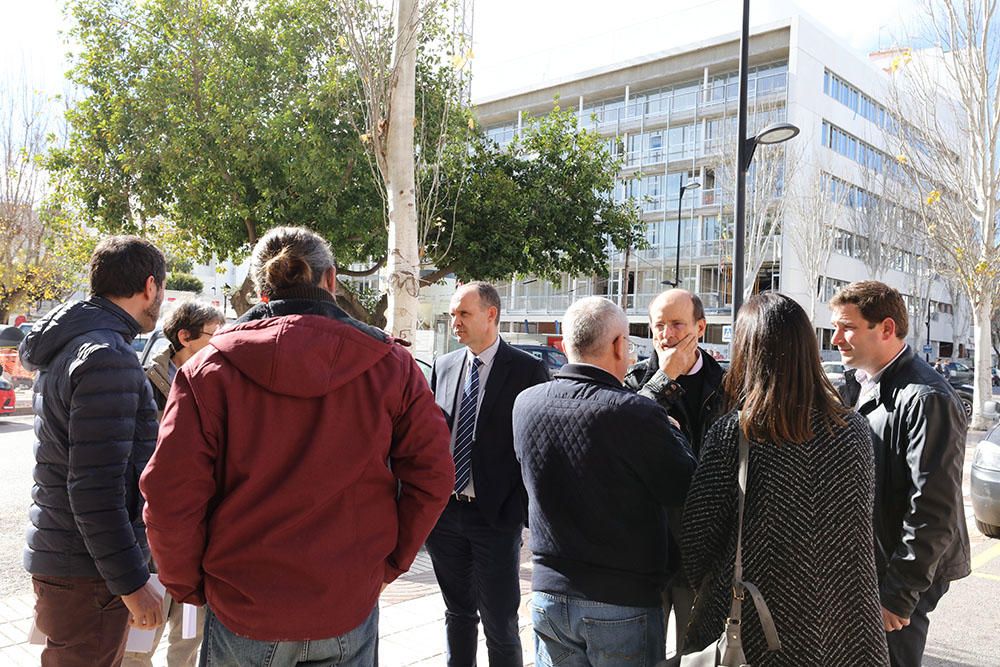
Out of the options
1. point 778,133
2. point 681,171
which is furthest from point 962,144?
point 681,171

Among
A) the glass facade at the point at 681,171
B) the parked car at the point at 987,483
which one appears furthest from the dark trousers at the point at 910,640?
the glass facade at the point at 681,171

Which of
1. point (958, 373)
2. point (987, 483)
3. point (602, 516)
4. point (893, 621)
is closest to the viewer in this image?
point (602, 516)

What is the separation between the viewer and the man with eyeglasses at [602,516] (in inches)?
97.7

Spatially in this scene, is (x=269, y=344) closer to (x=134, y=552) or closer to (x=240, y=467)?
(x=240, y=467)

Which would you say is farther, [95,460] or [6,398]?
[6,398]

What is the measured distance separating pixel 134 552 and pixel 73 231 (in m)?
18.6

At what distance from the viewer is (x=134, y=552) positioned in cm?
246

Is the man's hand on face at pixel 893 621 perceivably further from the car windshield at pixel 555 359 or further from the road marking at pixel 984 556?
the car windshield at pixel 555 359

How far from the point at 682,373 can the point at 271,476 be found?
2109 millimetres

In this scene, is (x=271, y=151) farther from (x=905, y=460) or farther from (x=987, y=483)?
(x=905, y=460)

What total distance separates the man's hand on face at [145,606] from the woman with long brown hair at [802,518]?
5.80ft

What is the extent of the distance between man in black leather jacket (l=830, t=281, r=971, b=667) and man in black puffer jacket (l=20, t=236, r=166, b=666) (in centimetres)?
262

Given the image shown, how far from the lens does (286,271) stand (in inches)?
83.7

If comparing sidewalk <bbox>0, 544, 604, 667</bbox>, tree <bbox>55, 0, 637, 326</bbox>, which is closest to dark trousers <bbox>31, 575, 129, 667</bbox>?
sidewalk <bbox>0, 544, 604, 667</bbox>
